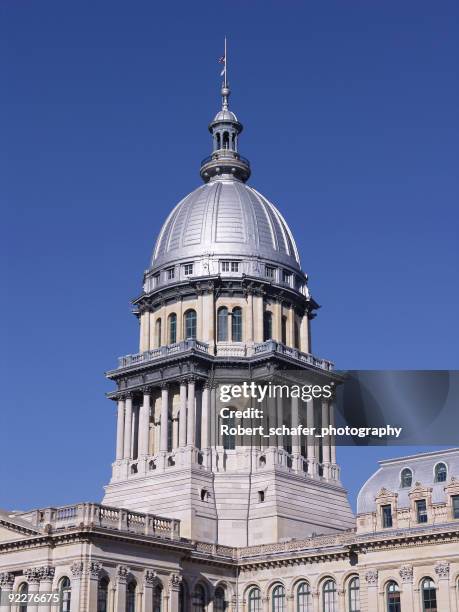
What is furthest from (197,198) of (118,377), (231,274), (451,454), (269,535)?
(451,454)

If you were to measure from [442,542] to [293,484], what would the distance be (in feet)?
81.5

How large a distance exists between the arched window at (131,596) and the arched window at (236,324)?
32.4m

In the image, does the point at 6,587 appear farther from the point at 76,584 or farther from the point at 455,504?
the point at 455,504

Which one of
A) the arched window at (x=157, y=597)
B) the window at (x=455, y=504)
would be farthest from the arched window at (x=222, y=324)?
the window at (x=455, y=504)

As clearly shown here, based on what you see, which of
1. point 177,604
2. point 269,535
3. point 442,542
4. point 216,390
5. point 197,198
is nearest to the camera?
point 442,542

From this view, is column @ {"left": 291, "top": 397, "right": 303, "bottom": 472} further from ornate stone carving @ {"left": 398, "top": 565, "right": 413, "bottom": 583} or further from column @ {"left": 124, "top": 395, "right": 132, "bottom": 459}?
ornate stone carving @ {"left": 398, "top": 565, "right": 413, "bottom": 583}

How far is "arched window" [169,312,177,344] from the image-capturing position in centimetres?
11338

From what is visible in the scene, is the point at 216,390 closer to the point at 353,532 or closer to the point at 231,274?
the point at 231,274

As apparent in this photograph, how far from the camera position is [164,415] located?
106188 mm

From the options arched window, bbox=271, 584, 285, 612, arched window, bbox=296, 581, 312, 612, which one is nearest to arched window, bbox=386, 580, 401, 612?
arched window, bbox=296, 581, 312, 612

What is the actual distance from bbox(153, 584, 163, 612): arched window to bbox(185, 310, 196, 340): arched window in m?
30.6

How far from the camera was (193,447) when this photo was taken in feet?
339

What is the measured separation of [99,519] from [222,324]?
33.0m

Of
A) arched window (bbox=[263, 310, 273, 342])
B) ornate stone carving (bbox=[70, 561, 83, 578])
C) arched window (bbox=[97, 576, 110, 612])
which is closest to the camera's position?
ornate stone carving (bbox=[70, 561, 83, 578])
